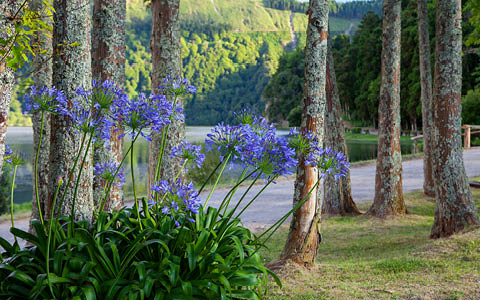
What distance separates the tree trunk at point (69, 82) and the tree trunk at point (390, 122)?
220 inches

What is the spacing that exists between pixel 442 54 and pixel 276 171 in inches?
148

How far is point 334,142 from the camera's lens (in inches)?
299

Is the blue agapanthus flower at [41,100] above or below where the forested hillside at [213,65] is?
below

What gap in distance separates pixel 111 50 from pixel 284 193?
23.9 feet

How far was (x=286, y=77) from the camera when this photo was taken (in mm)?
60031

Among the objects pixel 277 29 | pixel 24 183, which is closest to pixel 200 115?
pixel 24 183

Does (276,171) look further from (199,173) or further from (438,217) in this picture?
(199,173)

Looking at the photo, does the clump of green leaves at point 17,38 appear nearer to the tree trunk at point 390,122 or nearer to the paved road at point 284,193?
the paved road at point 284,193

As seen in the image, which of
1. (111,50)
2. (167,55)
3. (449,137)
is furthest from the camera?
(167,55)

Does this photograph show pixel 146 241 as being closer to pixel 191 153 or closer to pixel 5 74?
pixel 191 153

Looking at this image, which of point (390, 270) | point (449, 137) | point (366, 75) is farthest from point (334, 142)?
point (366, 75)

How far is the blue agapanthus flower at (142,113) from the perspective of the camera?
2.21 metres

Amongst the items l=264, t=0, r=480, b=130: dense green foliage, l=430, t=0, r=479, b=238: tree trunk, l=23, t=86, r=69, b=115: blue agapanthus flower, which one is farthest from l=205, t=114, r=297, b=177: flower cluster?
l=264, t=0, r=480, b=130: dense green foliage

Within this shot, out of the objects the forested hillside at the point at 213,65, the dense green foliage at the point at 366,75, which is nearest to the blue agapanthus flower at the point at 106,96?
the dense green foliage at the point at 366,75
